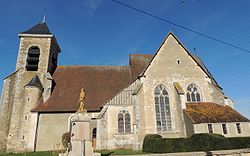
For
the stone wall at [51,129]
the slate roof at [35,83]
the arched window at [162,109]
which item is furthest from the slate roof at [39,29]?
the arched window at [162,109]

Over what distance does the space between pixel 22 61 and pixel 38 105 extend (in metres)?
6.56

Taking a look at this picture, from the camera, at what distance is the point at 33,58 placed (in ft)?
76.1

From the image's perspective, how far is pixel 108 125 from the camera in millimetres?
17438

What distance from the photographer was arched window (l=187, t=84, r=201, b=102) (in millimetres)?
18625

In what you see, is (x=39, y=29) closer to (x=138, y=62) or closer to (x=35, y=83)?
(x=35, y=83)

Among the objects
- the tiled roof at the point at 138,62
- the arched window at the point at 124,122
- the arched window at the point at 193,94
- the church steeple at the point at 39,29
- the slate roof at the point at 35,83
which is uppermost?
the church steeple at the point at 39,29

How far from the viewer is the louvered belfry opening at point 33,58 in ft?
75.0

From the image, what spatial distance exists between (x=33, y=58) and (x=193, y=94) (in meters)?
17.9

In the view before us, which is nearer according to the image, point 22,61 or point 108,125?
point 108,125

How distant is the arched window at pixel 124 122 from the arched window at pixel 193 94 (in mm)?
5909

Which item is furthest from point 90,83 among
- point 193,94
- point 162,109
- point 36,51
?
point 193,94

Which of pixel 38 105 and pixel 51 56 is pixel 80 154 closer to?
pixel 38 105

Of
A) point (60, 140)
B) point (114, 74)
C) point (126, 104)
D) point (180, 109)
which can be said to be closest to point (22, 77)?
point (60, 140)

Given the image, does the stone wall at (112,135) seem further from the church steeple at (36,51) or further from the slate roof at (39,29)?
the slate roof at (39,29)
